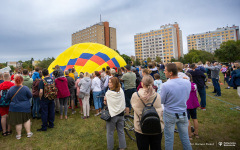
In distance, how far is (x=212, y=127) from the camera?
424cm

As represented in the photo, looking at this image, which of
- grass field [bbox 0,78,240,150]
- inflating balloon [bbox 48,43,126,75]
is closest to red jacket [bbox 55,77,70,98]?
grass field [bbox 0,78,240,150]

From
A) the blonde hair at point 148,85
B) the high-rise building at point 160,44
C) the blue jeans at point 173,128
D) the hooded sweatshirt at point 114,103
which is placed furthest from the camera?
the high-rise building at point 160,44

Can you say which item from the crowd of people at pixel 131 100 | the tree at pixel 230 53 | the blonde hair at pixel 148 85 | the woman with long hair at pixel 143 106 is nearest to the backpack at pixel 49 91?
the crowd of people at pixel 131 100

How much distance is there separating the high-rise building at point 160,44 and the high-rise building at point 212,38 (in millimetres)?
16388

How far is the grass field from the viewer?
3.53 metres

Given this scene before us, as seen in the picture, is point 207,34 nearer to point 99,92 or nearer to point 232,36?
point 232,36

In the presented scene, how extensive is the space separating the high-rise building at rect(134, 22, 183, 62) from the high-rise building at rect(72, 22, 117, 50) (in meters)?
26.9

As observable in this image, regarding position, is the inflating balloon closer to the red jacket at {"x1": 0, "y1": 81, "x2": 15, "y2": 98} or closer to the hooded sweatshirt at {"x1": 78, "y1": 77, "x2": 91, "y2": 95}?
the hooded sweatshirt at {"x1": 78, "y1": 77, "x2": 91, "y2": 95}

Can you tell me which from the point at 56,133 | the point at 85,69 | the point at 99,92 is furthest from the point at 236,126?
the point at 85,69

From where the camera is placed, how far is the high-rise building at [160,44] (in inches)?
3282

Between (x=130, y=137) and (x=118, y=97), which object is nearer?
(x=118, y=97)

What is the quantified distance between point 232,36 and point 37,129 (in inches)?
4547

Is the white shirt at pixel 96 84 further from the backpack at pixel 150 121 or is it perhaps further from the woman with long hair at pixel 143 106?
the backpack at pixel 150 121

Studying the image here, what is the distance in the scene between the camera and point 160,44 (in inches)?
3428
